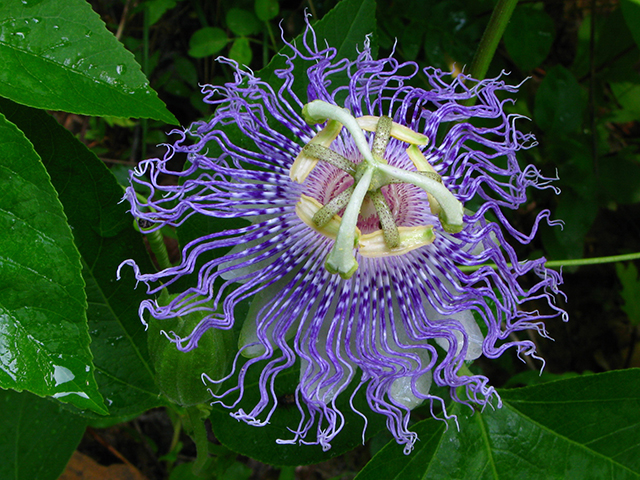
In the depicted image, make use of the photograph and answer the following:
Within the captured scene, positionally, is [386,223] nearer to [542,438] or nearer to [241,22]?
[542,438]

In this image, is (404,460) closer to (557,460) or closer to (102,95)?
(557,460)

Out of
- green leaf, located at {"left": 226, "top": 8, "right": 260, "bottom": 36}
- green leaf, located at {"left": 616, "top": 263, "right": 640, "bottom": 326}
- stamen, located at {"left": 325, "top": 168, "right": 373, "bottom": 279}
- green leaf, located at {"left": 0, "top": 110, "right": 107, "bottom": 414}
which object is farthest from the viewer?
green leaf, located at {"left": 616, "top": 263, "right": 640, "bottom": 326}

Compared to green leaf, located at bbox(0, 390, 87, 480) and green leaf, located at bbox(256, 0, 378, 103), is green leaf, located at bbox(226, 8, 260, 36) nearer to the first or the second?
green leaf, located at bbox(256, 0, 378, 103)

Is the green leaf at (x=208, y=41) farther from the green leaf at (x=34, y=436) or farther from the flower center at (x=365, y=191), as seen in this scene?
the green leaf at (x=34, y=436)

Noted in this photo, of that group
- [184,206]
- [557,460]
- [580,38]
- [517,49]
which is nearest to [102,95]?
[184,206]

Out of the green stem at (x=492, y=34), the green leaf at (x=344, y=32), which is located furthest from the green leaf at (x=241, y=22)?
the green stem at (x=492, y=34)

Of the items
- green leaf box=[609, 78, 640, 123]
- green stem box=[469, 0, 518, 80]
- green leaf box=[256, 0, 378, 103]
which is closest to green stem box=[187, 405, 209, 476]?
green leaf box=[256, 0, 378, 103]
